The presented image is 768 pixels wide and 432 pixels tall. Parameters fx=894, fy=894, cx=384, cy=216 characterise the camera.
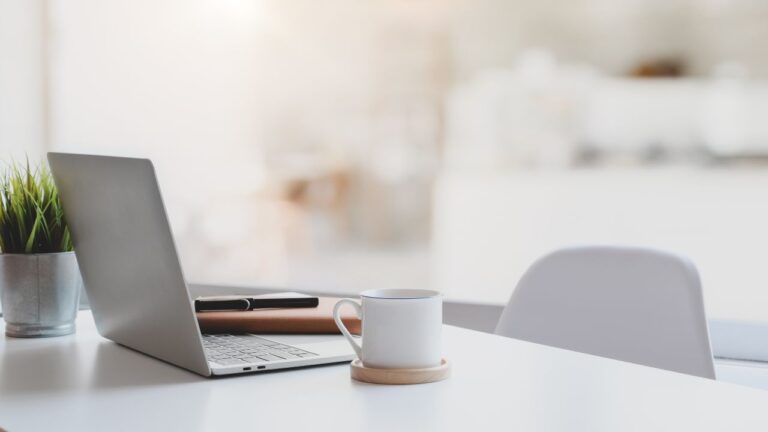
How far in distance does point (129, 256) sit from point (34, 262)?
0.29 metres

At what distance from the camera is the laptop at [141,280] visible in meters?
0.96

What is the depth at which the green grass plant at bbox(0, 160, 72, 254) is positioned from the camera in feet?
Result: 4.19

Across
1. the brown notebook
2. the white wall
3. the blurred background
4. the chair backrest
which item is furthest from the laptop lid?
the white wall

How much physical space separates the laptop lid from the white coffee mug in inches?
7.3

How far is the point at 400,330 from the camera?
3.18 feet

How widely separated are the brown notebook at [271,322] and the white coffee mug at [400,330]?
24 centimetres

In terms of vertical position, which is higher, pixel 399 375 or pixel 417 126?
pixel 417 126

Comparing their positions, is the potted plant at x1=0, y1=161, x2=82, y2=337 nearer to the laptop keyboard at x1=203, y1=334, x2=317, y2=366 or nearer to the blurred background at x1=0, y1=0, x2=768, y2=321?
the laptop keyboard at x1=203, y1=334, x2=317, y2=366

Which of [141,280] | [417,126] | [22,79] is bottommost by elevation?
[141,280]

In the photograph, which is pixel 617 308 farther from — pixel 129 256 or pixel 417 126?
pixel 417 126

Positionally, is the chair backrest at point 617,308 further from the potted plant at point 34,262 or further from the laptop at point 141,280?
the potted plant at point 34,262

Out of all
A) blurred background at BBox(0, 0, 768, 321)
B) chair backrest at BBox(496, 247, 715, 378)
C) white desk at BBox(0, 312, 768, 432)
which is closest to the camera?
white desk at BBox(0, 312, 768, 432)

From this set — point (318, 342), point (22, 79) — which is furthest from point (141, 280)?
point (22, 79)

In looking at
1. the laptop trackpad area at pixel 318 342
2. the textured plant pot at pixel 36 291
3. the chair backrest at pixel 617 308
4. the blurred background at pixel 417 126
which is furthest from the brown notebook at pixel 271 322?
the blurred background at pixel 417 126
